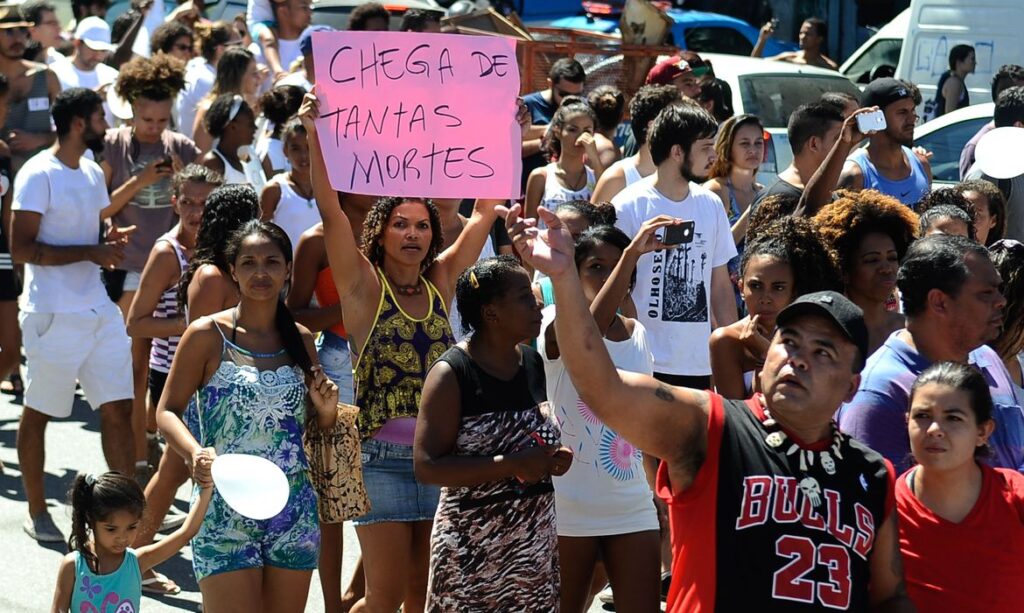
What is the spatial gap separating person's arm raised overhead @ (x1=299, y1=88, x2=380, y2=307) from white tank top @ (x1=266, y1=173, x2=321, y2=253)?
2.08 meters

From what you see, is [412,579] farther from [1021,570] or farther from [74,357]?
[74,357]

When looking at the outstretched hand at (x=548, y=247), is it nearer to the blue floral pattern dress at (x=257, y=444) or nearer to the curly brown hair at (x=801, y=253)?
the blue floral pattern dress at (x=257, y=444)

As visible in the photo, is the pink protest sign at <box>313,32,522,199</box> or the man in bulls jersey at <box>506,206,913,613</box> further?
the pink protest sign at <box>313,32,522,199</box>

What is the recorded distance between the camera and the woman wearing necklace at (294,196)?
24.0ft

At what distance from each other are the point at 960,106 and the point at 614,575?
8.71m

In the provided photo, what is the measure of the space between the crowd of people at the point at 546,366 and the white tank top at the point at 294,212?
0.01m

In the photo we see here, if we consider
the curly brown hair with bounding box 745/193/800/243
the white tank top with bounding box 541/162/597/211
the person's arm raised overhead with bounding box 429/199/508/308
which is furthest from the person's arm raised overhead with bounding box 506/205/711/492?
the white tank top with bounding box 541/162/597/211

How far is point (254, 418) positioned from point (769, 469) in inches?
86.3

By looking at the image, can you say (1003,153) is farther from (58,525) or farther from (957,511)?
(58,525)

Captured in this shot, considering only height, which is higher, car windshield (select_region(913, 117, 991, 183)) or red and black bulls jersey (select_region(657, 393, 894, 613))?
car windshield (select_region(913, 117, 991, 183))

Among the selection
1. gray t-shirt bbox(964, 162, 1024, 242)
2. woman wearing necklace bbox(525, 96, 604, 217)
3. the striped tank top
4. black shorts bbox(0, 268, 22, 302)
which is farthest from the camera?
black shorts bbox(0, 268, 22, 302)

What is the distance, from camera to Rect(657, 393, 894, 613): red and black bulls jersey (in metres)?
3.27

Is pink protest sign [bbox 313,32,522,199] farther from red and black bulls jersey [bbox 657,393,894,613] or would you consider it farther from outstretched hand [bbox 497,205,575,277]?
red and black bulls jersey [bbox 657,393,894,613]

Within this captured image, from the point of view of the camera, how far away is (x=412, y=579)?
5.28 m
